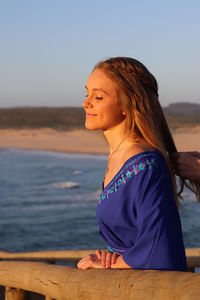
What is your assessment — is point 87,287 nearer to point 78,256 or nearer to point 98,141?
point 78,256

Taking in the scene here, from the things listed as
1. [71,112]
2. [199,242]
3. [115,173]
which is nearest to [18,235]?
[199,242]

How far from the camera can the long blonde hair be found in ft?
6.93

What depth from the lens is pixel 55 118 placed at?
2542 inches

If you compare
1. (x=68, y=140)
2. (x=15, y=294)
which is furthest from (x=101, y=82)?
(x=68, y=140)

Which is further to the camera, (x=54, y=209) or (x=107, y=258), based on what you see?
(x=54, y=209)

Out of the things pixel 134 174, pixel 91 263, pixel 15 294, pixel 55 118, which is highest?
pixel 134 174

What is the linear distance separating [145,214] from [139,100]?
0.38 m

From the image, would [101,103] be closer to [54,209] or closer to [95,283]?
[95,283]

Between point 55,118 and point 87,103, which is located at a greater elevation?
point 87,103

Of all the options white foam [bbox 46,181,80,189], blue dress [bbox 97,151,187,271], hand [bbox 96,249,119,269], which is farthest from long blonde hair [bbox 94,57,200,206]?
white foam [bbox 46,181,80,189]

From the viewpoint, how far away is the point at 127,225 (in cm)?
201

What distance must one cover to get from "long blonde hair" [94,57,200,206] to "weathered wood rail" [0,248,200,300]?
50cm

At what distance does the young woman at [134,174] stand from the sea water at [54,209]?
7553mm

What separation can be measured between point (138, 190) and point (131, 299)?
0.50 meters
